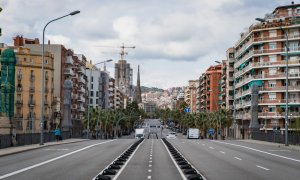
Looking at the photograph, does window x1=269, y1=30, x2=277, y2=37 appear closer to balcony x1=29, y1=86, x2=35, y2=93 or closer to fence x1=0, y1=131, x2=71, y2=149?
balcony x1=29, y1=86, x2=35, y2=93

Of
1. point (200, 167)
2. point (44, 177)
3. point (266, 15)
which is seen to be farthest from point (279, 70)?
point (44, 177)

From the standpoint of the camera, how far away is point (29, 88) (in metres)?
101

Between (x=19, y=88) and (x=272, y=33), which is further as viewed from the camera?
(x=19, y=88)

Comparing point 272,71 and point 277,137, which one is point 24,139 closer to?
point 277,137

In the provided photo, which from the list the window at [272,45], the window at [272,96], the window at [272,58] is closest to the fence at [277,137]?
the window at [272,96]

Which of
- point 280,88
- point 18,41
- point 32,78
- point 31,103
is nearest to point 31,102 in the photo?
point 31,103

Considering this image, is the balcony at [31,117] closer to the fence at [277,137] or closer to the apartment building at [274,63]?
the apartment building at [274,63]

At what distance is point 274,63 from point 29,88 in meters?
49.2

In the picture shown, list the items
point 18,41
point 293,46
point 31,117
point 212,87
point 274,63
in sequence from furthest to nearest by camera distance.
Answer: point 212,87, point 18,41, point 31,117, point 274,63, point 293,46

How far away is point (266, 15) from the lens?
105875mm

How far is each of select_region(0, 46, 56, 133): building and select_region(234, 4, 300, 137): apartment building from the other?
42107mm

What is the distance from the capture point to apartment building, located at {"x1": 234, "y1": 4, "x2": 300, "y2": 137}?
94.8m

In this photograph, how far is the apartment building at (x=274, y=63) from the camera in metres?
94.8

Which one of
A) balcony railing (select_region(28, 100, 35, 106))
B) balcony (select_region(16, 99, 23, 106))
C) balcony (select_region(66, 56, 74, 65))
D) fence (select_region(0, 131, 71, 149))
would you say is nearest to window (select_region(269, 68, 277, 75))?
balcony railing (select_region(28, 100, 35, 106))
